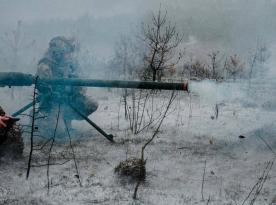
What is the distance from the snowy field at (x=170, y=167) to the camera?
434cm

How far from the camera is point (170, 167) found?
5594mm

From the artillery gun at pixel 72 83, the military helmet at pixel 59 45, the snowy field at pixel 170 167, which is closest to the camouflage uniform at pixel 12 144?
the snowy field at pixel 170 167

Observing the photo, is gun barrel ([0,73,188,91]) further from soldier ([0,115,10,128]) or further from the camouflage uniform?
soldier ([0,115,10,128])

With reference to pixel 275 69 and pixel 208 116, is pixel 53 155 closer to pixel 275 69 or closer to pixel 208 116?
pixel 208 116

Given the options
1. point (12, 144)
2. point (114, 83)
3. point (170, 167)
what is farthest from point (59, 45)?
point (170, 167)

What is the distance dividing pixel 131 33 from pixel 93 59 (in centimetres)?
1223

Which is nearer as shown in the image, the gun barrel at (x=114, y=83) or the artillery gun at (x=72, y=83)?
the artillery gun at (x=72, y=83)

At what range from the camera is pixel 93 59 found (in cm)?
3600

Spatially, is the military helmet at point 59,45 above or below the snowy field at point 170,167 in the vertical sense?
above

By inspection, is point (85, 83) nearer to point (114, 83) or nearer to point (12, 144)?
point (114, 83)

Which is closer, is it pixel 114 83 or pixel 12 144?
pixel 12 144

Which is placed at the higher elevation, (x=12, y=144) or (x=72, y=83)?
(x=72, y=83)

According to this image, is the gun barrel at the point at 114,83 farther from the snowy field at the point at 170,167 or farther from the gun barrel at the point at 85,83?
the snowy field at the point at 170,167

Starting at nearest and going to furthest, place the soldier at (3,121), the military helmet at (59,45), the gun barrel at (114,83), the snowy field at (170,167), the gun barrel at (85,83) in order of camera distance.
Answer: the soldier at (3,121), the snowy field at (170,167), the gun barrel at (85,83), the gun barrel at (114,83), the military helmet at (59,45)
